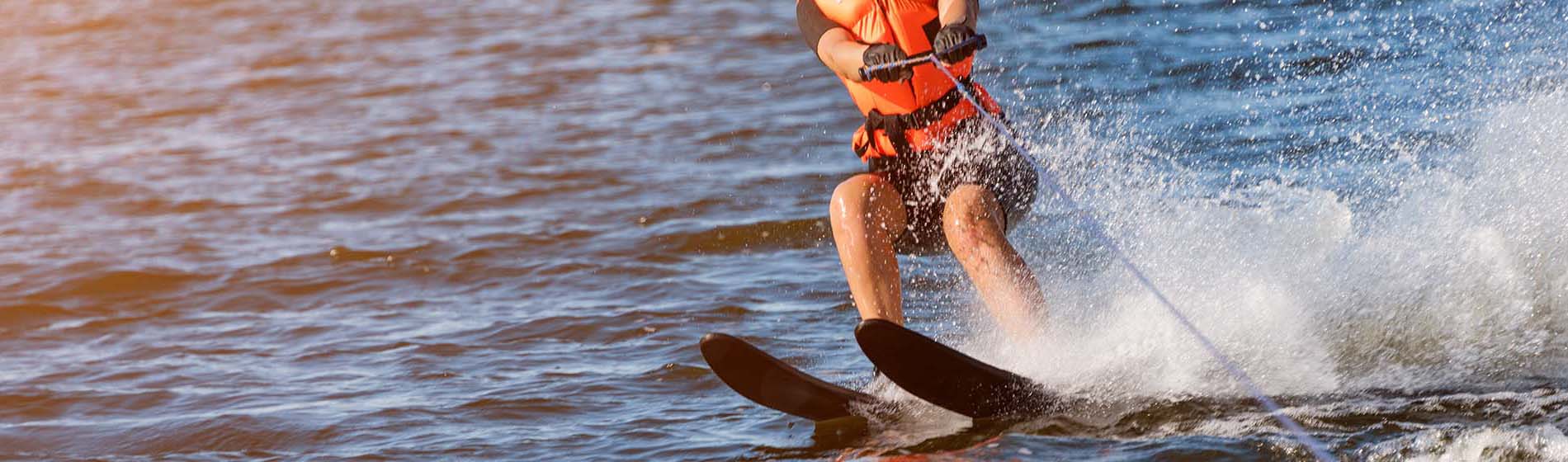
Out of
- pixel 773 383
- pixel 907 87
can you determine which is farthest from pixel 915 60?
pixel 773 383

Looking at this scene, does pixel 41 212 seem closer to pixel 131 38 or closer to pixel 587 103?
pixel 587 103

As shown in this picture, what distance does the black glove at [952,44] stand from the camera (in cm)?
444

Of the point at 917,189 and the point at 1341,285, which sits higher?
the point at 917,189

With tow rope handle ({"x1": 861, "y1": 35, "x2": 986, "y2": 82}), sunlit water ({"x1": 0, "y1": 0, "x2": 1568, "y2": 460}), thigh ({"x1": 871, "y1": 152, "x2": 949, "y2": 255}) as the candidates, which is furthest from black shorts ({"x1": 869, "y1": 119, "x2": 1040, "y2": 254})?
sunlit water ({"x1": 0, "y1": 0, "x2": 1568, "y2": 460})

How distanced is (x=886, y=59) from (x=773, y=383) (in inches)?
37.3

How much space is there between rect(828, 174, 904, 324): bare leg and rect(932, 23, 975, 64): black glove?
1.46ft

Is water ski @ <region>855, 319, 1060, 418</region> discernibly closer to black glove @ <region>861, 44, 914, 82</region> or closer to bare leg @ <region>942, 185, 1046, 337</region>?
bare leg @ <region>942, 185, 1046, 337</region>

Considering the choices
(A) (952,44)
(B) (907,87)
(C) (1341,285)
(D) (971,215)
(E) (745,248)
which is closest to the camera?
(A) (952,44)

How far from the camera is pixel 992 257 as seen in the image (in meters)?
4.62

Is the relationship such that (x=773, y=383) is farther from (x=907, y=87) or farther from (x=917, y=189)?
(x=907, y=87)

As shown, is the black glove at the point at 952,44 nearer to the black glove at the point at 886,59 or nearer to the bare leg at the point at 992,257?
the black glove at the point at 886,59

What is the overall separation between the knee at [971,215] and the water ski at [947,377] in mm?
330

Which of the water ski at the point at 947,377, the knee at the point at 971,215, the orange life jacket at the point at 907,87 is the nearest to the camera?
the water ski at the point at 947,377

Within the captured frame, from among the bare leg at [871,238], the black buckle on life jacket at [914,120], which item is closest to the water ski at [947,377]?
the bare leg at [871,238]
